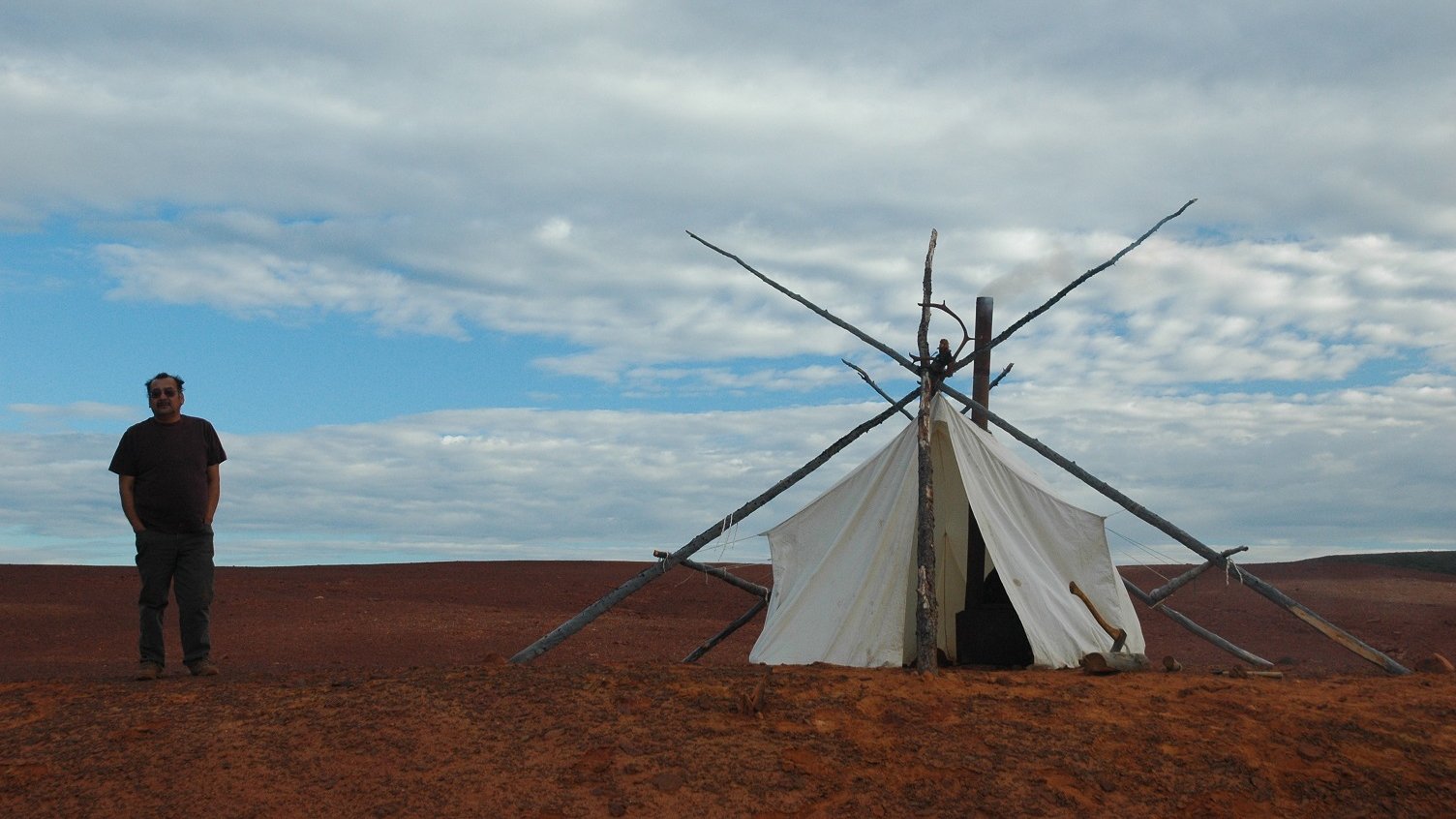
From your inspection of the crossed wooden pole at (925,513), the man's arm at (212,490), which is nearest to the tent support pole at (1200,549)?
the crossed wooden pole at (925,513)

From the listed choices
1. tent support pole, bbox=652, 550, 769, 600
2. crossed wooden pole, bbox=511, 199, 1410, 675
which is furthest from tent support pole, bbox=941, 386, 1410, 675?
tent support pole, bbox=652, 550, 769, 600

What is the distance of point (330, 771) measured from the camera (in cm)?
582

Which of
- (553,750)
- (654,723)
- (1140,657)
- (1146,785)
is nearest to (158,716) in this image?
(553,750)

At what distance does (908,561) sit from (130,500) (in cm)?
510

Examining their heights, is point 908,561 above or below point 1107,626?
above

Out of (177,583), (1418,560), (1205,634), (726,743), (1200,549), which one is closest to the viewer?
(726,743)

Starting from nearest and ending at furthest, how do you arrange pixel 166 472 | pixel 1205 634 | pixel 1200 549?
pixel 166 472, pixel 1200 549, pixel 1205 634

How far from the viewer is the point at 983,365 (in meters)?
9.49

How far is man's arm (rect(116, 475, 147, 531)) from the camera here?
24.0ft

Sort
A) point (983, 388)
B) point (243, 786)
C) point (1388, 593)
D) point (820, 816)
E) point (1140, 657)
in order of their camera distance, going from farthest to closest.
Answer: point (1388, 593) → point (983, 388) → point (1140, 657) → point (243, 786) → point (820, 816)


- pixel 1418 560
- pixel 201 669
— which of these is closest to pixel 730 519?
pixel 201 669

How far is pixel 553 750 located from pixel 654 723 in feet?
1.90

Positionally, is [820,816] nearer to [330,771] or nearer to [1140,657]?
[330,771]

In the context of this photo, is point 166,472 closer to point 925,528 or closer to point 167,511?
point 167,511
